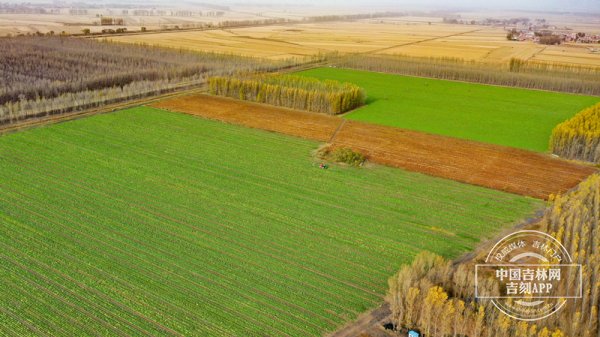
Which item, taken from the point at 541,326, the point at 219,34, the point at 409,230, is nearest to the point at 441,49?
the point at 219,34

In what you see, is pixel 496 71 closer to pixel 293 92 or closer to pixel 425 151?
pixel 293 92

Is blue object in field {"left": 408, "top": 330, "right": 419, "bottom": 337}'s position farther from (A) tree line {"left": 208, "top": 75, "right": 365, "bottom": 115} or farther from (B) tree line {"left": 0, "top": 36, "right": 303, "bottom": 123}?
(B) tree line {"left": 0, "top": 36, "right": 303, "bottom": 123}

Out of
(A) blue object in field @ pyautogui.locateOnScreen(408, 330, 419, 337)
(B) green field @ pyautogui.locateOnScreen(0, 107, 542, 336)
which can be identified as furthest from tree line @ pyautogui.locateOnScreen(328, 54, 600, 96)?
(A) blue object in field @ pyautogui.locateOnScreen(408, 330, 419, 337)

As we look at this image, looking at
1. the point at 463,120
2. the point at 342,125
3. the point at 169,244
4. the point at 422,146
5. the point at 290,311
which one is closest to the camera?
the point at 290,311

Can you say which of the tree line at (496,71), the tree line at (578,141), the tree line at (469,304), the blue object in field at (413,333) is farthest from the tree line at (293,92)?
the blue object in field at (413,333)

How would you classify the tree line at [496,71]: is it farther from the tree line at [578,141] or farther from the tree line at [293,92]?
the tree line at [578,141]

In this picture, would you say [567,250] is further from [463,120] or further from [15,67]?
[15,67]
